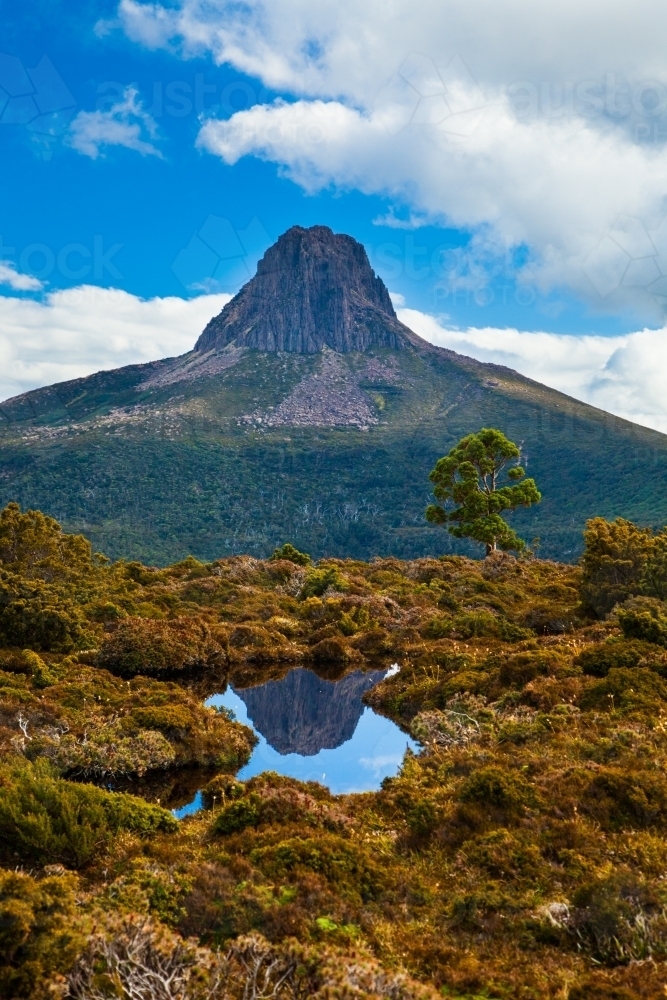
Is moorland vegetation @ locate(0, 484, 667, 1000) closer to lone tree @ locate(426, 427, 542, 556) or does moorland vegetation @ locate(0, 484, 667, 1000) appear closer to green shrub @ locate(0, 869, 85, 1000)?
green shrub @ locate(0, 869, 85, 1000)

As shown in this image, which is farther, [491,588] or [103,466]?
[103,466]

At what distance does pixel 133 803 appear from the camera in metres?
10.8

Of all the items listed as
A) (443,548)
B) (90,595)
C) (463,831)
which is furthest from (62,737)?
(443,548)

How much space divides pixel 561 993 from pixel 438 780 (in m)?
5.94

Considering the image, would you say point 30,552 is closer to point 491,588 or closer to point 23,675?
point 23,675

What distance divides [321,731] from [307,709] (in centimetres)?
197

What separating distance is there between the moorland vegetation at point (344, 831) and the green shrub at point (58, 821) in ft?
0.10

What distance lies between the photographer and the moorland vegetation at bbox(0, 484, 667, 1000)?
6.22m

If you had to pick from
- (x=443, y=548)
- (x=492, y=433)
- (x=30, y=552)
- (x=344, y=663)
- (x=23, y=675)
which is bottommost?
(x=443, y=548)

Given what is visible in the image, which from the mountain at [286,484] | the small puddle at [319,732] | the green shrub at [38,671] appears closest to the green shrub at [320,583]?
the small puddle at [319,732]

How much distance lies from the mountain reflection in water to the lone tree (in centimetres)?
2303

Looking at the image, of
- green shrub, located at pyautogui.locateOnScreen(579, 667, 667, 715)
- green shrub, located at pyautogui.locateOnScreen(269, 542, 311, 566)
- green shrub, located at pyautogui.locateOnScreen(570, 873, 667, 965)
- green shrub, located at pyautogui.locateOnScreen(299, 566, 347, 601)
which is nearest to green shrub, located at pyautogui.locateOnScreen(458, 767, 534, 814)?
green shrub, located at pyautogui.locateOnScreen(570, 873, 667, 965)

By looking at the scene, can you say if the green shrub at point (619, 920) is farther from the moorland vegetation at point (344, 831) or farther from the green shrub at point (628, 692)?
the green shrub at point (628, 692)

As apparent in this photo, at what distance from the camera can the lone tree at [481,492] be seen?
145ft
